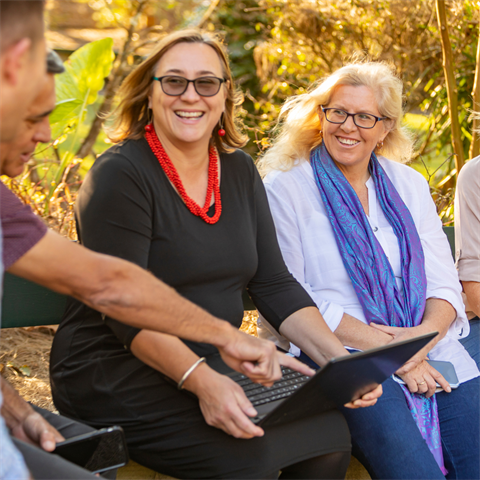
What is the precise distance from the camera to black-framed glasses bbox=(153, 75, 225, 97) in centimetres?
221

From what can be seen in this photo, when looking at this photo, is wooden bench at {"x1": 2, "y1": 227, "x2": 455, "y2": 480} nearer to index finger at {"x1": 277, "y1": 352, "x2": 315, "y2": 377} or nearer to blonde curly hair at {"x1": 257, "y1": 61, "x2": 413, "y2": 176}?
index finger at {"x1": 277, "y1": 352, "x2": 315, "y2": 377}

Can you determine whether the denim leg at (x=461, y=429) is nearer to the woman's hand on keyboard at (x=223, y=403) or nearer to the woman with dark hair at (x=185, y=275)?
the woman with dark hair at (x=185, y=275)

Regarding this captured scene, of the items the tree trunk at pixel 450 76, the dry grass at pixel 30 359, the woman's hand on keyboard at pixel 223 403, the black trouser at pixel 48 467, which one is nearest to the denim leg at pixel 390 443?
the woman's hand on keyboard at pixel 223 403

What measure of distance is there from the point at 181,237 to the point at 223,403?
596 mm

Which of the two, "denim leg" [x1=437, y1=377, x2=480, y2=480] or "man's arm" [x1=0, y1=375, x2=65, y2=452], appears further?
"denim leg" [x1=437, y1=377, x2=480, y2=480]

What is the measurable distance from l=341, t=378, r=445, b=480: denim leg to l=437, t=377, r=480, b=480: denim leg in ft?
0.70

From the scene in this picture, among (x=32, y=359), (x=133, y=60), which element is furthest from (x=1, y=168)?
(x=133, y=60)

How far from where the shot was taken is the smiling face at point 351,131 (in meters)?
2.83

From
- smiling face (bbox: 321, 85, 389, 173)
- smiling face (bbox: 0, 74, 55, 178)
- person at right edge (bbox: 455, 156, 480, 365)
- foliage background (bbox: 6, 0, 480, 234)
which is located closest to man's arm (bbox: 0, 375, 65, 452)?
smiling face (bbox: 0, 74, 55, 178)

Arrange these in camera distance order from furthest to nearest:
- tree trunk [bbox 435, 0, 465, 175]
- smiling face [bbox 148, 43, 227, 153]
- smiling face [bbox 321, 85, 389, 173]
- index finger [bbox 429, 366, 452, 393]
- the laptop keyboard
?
tree trunk [bbox 435, 0, 465, 175] < smiling face [bbox 321, 85, 389, 173] < index finger [bbox 429, 366, 452, 393] < smiling face [bbox 148, 43, 227, 153] < the laptop keyboard

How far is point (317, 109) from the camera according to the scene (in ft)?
9.66

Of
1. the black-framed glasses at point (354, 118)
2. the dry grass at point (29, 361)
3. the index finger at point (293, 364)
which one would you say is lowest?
the dry grass at point (29, 361)

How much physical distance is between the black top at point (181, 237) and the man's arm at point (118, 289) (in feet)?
1.20

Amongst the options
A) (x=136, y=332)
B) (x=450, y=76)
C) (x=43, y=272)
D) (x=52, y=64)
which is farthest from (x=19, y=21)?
(x=450, y=76)
